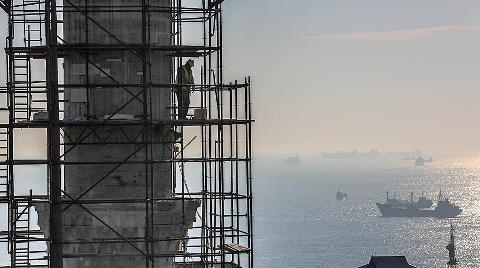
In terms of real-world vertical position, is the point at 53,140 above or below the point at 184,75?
below

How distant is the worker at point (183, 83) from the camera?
24250 mm

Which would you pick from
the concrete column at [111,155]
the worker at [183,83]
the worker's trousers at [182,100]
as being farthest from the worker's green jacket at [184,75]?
the concrete column at [111,155]

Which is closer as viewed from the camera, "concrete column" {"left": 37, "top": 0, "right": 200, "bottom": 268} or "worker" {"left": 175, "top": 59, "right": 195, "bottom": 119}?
"concrete column" {"left": 37, "top": 0, "right": 200, "bottom": 268}

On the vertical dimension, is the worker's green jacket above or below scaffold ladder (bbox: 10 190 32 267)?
above

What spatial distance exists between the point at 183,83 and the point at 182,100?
1.57 ft

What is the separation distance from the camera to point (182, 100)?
24469mm

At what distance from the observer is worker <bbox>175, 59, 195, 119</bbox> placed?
79.6ft

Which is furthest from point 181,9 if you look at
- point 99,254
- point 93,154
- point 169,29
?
point 99,254

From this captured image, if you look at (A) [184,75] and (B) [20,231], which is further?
(B) [20,231]

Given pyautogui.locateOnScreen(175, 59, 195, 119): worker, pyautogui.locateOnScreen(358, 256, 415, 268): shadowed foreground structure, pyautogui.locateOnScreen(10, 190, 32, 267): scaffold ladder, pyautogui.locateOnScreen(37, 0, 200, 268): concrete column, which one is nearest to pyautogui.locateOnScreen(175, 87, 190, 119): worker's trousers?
pyautogui.locateOnScreen(175, 59, 195, 119): worker

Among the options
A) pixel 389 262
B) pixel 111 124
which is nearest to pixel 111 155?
pixel 111 124

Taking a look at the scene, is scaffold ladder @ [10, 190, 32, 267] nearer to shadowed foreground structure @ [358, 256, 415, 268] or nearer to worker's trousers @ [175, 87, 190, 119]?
worker's trousers @ [175, 87, 190, 119]

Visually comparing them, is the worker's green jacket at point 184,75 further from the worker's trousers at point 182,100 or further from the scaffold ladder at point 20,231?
the scaffold ladder at point 20,231

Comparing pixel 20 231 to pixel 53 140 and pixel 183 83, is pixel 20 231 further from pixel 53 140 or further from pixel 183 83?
pixel 183 83
